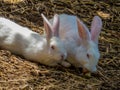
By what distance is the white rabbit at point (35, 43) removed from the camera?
4859 mm

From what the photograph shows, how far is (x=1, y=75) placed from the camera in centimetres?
466

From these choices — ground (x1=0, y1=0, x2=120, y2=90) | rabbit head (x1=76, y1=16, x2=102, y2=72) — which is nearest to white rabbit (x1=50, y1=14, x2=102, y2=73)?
rabbit head (x1=76, y1=16, x2=102, y2=72)

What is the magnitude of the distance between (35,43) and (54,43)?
31 cm

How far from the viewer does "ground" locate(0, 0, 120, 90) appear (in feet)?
15.4

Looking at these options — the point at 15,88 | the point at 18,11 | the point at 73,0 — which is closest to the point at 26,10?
the point at 18,11

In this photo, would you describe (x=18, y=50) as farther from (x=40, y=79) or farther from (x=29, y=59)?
(x=40, y=79)

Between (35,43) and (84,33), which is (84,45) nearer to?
(84,33)

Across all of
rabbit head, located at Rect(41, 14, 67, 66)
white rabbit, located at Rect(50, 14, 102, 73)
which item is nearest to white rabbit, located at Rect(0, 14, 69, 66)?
rabbit head, located at Rect(41, 14, 67, 66)

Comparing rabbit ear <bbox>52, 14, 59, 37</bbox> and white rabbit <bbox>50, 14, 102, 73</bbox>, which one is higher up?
rabbit ear <bbox>52, 14, 59, 37</bbox>

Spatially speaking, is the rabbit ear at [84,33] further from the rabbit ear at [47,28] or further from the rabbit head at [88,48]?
the rabbit ear at [47,28]

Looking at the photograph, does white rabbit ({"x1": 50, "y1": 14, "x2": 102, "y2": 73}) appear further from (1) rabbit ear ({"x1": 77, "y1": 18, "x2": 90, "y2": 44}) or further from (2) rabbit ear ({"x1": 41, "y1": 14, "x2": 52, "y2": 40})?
(2) rabbit ear ({"x1": 41, "y1": 14, "x2": 52, "y2": 40})

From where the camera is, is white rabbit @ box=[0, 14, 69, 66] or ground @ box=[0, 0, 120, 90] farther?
white rabbit @ box=[0, 14, 69, 66]

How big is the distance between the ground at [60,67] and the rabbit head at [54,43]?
0.18 m

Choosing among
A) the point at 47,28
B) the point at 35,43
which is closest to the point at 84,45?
the point at 47,28
